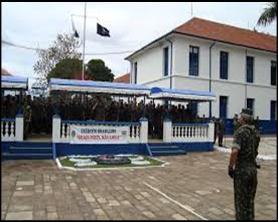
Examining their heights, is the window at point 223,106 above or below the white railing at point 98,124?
above

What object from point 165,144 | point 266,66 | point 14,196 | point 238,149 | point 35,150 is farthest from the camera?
point 266,66

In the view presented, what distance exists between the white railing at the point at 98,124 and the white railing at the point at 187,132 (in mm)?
1260

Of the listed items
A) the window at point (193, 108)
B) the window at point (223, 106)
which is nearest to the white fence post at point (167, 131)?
→ the window at point (193, 108)

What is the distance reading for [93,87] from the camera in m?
15.8

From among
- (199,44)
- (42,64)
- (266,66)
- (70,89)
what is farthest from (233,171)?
(42,64)

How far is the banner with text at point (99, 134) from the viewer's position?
14.8 metres

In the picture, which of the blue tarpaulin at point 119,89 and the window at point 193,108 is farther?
A: the window at point 193,108

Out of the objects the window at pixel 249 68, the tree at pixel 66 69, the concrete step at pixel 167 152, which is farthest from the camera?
the tree at pixel 66 69

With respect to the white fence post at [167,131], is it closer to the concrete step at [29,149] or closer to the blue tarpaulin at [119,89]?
the blue tarpaulin at [119,89]

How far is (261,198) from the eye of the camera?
27.0 feet

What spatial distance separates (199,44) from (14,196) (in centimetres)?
2002

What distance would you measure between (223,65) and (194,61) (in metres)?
2.51

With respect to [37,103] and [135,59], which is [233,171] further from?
[135,59]

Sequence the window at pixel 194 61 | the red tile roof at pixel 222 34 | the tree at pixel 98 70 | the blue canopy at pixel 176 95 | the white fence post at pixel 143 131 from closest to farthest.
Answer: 1. the white fence post at pixel 143 131
2. the blue canopy at pixel 176 95
3. the window at pixel 194 61
4. the red tile roof at pixel 222 34
5. the tree at pixel 98 70
